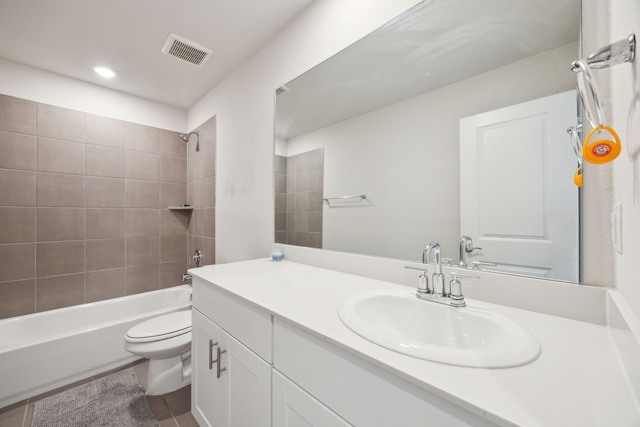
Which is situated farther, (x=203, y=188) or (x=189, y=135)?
(x=189, y=135)

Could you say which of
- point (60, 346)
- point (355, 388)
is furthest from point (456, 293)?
point (60, 346)

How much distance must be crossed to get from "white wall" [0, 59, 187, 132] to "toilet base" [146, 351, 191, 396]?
7.67 feet

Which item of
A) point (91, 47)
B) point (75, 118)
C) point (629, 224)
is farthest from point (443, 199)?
point (75, 118)

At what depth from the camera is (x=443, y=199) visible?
3.32ft

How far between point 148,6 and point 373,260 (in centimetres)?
198

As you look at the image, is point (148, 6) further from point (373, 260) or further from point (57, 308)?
point (57, 308)

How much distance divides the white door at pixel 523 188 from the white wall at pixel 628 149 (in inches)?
4.7

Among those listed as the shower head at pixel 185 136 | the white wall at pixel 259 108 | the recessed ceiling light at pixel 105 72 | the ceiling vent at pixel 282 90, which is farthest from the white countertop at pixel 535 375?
the shower head at pixel 185 136

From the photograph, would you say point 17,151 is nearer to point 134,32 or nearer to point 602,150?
point 134,32

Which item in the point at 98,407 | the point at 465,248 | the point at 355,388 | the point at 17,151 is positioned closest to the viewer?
the point at 355,388

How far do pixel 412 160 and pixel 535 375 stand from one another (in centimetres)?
85

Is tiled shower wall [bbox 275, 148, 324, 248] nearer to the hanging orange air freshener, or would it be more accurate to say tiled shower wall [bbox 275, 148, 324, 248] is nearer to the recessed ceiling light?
the hanging orange air freshener

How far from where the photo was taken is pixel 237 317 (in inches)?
38.8

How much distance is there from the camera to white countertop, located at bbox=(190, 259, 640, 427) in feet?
1.24
